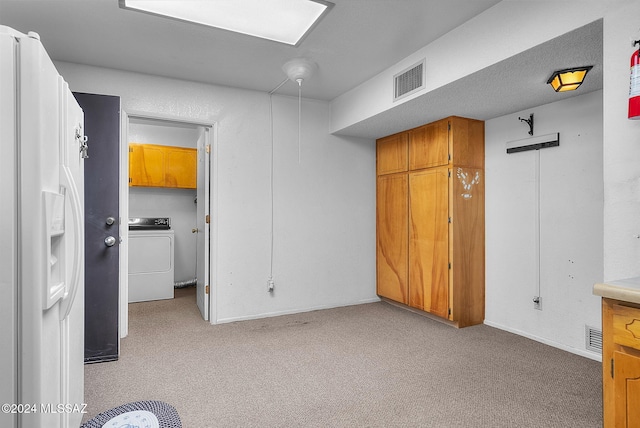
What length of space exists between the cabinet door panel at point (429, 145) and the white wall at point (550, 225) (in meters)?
0.49

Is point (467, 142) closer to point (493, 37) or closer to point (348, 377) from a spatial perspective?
point (493, 37)

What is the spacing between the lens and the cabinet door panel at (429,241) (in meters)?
3.50

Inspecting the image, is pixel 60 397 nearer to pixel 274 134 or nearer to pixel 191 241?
pixel 274 134

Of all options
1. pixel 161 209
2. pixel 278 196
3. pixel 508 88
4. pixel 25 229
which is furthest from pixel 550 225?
pixel 161 209

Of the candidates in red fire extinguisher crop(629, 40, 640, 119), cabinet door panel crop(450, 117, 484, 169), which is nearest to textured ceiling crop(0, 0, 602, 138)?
cabinet door panel crop(450, 117, 484, 169)

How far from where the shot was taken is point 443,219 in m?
3.52

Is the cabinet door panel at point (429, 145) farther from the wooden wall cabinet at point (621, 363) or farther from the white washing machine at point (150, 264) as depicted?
the white washing machine at point (150, 264)

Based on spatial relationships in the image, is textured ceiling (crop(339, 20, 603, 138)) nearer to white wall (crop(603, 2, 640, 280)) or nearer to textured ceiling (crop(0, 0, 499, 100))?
white wall (crop(603, 2, 640, 280))

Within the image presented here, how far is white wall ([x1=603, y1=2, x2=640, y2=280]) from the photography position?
1.59 meters

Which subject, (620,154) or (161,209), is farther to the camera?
(161,209)

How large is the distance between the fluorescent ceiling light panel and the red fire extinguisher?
5.20ft

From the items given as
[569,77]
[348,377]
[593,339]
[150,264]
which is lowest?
[348,377]

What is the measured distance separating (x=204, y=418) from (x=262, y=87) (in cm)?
300

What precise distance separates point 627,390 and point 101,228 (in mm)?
3112
